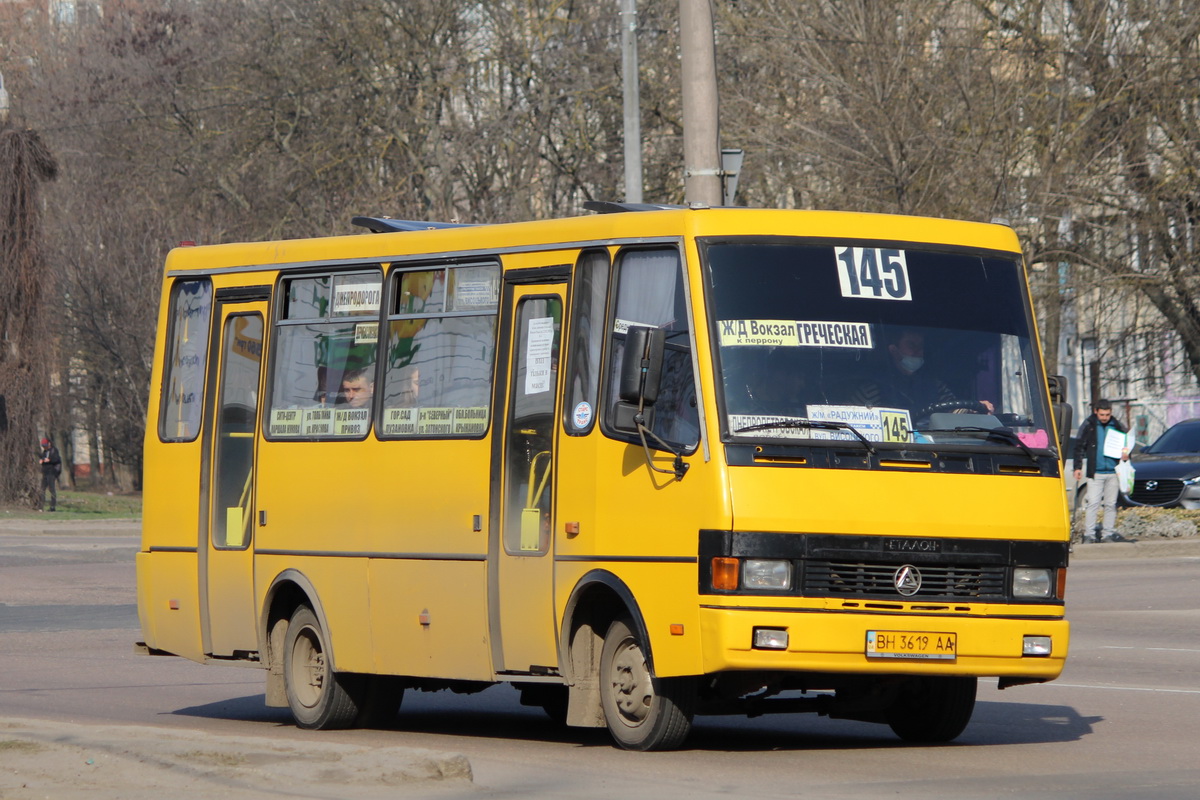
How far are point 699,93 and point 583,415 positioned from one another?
6.47 meters

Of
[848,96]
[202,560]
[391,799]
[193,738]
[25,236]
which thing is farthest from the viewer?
[25,236]

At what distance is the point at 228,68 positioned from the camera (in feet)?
149

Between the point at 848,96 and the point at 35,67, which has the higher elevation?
the point at 35,67

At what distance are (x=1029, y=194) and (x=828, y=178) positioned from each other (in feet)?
9.62

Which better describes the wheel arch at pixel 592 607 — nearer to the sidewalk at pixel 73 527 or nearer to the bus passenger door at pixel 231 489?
the bus passenger door at pixel 231 489

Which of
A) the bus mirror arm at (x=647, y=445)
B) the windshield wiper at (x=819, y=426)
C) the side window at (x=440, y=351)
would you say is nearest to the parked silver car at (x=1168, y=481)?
the side window at (x=440, y=351)

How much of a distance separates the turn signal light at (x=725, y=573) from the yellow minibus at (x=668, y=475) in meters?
0.01

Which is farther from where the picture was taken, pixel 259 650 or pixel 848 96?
pixel 848 96

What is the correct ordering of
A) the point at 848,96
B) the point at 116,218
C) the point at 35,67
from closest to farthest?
the point at 848,96
the point at 116,218
the point at 35,67

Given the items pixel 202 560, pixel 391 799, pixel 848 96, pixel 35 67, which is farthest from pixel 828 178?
pixel 35 67

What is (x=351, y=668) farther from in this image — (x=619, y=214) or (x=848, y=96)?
(x=848, y=96)

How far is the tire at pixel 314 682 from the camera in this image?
11.6 m

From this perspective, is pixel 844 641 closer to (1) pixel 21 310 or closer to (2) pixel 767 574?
(2) pixel 767 574

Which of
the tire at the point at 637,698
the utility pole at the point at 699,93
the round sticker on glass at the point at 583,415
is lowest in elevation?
the tire at the point at 637,698
